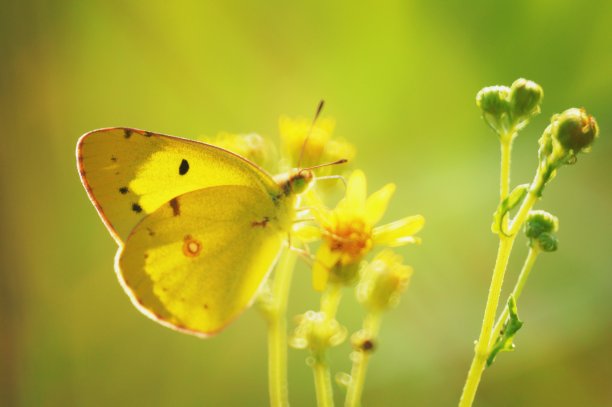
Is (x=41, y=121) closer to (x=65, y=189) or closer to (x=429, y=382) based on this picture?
(x=65, y=189)

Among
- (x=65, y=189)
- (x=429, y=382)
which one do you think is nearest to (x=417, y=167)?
(x=429, y=382)

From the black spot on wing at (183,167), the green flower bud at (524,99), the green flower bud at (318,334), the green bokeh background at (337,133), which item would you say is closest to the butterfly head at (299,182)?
the black spot on wing at (183,167)

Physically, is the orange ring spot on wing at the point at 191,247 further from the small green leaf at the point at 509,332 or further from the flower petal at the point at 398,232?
the small green leaf at the point at 509,332

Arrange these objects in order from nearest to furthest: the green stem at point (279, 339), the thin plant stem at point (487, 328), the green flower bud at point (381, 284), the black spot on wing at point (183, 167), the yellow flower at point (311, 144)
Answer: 1. the thin plant stem at point (487, 328)
2. the green stem at point (279, 339)
3. the green flower bud at point (381, 284)
4. the black spot on wing at point (183, 167)
5. the yellow flower at point (311, 144)

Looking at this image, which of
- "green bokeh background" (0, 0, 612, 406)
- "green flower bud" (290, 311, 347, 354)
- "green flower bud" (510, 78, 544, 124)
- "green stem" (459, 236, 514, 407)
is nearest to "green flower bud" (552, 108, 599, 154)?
"green flower bud" (510, 78, 544, 124)

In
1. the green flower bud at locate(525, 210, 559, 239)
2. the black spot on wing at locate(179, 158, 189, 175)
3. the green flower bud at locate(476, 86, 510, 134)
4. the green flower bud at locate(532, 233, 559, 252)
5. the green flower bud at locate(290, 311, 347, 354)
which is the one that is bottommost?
the green flower bud at locate(290, 311, 347, 354)

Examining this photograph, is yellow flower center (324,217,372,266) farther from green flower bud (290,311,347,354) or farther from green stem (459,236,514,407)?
green stem (459,236,514,407)

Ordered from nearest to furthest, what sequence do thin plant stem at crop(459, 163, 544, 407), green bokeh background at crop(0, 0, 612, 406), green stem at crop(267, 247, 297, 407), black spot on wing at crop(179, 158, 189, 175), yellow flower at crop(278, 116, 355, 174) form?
thin plant stem at crop(459, 163, 544, 407) < green stem at crop(267, 247, 297, 407) < black spot on wing at crop(179, 158, 189, 175) < yellow flower at crop(278, 116, 355, 174) < green bokeh background at crop(0, 0, 612, 406)

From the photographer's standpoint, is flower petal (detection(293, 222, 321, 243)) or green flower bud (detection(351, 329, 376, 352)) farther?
flower petal (detection(293, 222, 321, 243))

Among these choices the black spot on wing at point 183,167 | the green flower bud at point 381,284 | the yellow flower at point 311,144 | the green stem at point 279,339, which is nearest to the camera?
the green stem at point 279,339
